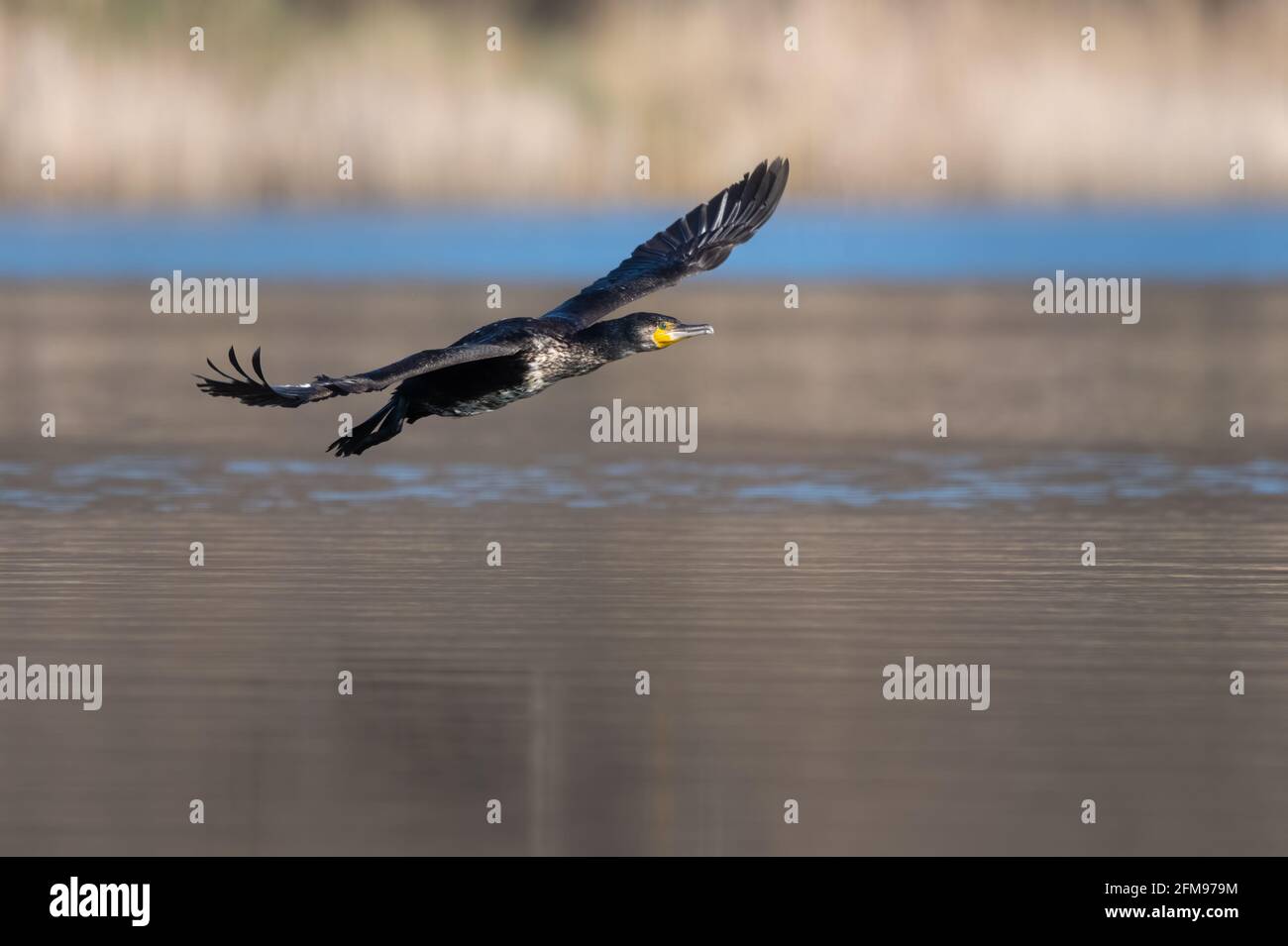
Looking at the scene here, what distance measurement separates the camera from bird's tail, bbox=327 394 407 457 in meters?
13.2

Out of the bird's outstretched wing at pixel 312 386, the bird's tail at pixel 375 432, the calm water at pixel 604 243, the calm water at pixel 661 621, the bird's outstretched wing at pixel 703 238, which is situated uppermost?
the calm water at pixel 604 243

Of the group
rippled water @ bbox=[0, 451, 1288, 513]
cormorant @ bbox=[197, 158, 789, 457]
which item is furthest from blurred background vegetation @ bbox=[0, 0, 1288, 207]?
cormorant @ bbox=[197, 158, 789, 457]

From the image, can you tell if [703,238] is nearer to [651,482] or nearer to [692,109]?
[651,482]

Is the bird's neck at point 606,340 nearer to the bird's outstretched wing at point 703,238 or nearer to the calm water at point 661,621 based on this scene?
the bird's outstretched wing at point 703,238

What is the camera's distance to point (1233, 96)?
47.9 m

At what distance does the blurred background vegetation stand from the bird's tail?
31695 millimetres

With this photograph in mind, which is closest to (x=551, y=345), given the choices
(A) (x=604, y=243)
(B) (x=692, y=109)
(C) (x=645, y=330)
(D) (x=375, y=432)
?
(C) (x=645, y=330)

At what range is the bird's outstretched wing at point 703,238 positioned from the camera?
600 inches

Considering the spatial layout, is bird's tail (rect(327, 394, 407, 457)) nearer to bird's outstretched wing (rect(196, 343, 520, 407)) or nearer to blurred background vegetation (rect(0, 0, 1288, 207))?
bird's outstretched wing (rect(196, 343, 520, 407))

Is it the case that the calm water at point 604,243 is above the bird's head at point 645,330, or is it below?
above

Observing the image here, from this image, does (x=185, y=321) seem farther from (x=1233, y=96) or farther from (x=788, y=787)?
(x=788, y=787)

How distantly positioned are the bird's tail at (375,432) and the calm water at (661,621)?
0.94 m

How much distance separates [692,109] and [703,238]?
31.5m

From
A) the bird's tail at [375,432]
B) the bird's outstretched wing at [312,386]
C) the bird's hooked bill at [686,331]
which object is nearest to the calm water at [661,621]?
the bird's tail at [375,432]
